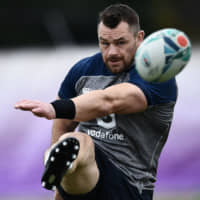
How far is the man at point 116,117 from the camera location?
4684mm

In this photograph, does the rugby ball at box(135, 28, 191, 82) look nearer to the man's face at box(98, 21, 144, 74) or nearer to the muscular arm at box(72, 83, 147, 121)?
the muscular arm at box(72, 83, 147, 121)

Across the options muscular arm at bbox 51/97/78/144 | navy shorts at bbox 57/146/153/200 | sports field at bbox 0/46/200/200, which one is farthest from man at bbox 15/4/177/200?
sports field at bbox 0/46/200/200

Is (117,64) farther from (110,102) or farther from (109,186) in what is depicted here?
(109,186)

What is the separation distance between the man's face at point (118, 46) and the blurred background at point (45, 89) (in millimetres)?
3320

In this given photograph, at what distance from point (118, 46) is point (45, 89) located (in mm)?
4088

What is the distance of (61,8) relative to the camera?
1220 cm

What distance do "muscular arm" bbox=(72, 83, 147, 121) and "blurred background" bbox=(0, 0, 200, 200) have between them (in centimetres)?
342

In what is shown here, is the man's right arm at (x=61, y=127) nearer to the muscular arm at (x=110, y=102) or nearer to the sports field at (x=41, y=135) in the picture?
the muscular arm at (x=110, y=102)

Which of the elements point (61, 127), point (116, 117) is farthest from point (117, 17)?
point (61, 127)

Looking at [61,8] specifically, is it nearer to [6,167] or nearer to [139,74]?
[6,167]

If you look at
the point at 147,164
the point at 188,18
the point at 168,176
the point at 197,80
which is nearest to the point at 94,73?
the point at 147,164

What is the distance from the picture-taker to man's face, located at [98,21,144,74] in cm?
493

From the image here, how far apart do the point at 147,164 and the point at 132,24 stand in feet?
3.52

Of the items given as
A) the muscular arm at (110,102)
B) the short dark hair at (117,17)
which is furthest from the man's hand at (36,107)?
the short dark hair at (117,17)
